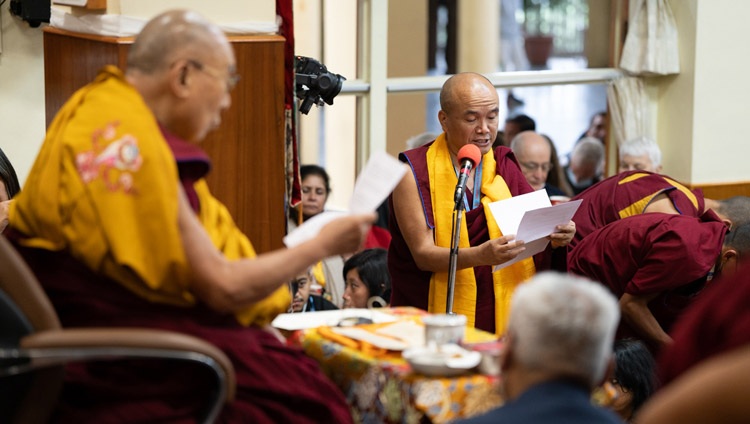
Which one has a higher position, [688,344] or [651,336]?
[688,344]

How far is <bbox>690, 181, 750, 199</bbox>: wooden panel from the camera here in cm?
629

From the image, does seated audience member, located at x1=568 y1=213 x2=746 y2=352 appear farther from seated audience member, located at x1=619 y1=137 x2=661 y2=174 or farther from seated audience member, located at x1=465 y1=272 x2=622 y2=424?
seated audience member, located at x1=465 y1=272 x2=622 y2=424

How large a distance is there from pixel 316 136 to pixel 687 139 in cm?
251

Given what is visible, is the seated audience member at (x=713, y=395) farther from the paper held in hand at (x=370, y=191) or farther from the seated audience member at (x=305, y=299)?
the seated audience member at (x=305, y=299)

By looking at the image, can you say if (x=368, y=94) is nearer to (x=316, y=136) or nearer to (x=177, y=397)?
(x=316, y=136)

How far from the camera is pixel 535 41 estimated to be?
1502cm

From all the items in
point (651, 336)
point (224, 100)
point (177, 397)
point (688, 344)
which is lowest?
point (651, 336)

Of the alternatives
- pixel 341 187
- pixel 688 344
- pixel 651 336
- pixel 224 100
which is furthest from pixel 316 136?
pixel 688 344

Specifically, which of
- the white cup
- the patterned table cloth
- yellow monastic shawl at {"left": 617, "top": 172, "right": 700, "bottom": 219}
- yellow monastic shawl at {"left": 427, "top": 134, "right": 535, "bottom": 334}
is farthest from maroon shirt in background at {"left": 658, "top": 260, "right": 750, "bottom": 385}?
yellow monastic shawl at {"left": 617, "top": 172, "right": 700, "bottom": 219}

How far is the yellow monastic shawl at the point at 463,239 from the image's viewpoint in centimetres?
374

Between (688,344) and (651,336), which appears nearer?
(688,344)

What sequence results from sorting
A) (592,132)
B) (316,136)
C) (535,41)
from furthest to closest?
(535,41) < (316,136) < (592,132)

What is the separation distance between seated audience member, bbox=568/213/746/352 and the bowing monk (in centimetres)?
42

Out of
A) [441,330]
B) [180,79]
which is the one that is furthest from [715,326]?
[180,79]
